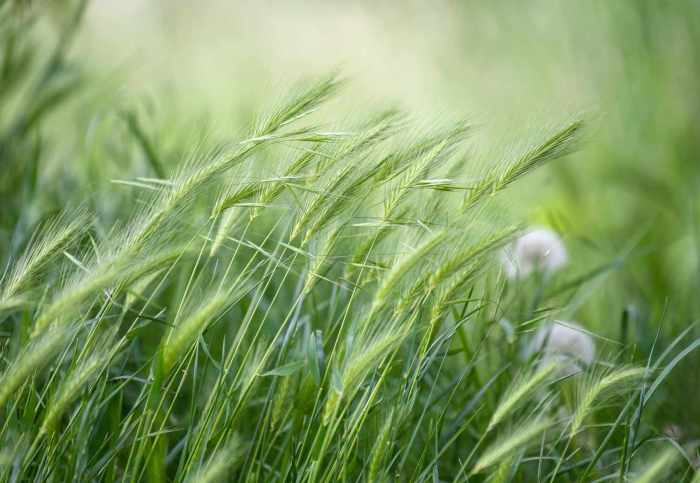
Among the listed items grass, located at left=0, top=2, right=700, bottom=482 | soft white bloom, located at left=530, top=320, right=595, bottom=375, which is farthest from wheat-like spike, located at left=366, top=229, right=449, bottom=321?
soft white bloom, located at left=530, top=320, right=595, bottom=375

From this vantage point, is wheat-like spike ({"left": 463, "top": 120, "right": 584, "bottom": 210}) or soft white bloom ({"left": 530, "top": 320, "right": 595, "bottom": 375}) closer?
wheat-like spike ({"left": 463, "top": 120, "right": 584, "bottom": 210})

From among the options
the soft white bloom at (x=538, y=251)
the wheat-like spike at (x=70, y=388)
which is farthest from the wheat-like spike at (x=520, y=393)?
the soft white bloom at (x=538, y=251)

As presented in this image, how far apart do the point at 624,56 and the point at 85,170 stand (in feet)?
6.75

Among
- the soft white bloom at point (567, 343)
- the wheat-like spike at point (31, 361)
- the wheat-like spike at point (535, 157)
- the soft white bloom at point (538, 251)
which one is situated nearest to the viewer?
the wheat-like spike at point (31, 361)

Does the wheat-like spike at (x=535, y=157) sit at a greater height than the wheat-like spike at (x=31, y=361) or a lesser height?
greater

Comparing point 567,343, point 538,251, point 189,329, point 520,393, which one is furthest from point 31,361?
point 538,251

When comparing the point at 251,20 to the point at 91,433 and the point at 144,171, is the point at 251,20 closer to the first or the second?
the point at 144,171

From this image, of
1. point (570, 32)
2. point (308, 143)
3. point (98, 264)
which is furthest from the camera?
point (570, 32)

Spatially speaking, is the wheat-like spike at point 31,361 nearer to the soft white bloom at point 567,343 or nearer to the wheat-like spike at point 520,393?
the wheat-like spike at point 520,393

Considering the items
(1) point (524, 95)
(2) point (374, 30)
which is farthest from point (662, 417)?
(2) point (374, 30)

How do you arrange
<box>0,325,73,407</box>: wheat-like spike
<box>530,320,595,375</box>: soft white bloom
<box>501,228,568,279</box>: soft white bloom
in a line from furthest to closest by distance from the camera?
1. <box>501,228,568,279</box>: soft white bloom
2. <box>530,320,595,375</box>: soft white bloom
3. <box>0,325,73,407</box>: wheat-like spike

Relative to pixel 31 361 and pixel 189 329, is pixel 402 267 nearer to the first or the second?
pixel 189 329

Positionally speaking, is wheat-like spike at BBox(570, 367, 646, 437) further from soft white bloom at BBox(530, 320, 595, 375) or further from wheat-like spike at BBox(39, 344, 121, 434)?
wheat-like spike at BBox(39, 344, 121, 434)

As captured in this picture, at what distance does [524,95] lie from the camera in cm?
362
